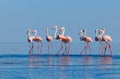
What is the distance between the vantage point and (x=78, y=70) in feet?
74.3

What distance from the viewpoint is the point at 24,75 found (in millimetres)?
20641

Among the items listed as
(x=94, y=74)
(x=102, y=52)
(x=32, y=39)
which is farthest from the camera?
(x=32, y=39)

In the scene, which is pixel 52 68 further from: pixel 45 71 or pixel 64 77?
pixel 64 77

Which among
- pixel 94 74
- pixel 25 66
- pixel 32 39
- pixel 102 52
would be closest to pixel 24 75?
pixel 94 74

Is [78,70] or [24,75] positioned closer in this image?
[24,75]

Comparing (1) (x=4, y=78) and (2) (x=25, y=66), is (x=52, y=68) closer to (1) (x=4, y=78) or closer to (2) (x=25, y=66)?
(2) (x=25, y=66)

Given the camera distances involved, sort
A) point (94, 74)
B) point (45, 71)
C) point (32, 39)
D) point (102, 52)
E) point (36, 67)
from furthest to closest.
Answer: point (32, 39) < point (102, 52) < point (36, 67) < point (45, 71) < point (94, 74)

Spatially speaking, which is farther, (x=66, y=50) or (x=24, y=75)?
(x=66, y=50)

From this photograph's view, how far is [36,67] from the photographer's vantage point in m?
24.4

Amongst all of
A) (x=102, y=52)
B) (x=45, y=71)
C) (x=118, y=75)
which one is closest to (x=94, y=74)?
(x=118, y=75)

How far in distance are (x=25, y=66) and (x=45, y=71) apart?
2.65 metres

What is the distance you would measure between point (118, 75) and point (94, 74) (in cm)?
89

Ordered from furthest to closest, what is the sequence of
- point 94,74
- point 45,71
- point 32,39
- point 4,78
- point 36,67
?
point 32,39 → point 36,67 → point 45,71 → point 94,74 → point 4,78

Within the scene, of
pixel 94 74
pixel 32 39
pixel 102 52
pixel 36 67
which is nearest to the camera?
pixel 94 74
